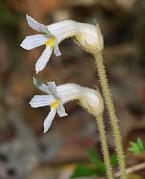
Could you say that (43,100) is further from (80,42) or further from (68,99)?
(80,42)

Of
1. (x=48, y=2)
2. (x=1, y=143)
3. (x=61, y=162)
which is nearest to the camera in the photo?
(x=61, y=162)

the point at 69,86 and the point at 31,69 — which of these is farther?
the point at 31,69

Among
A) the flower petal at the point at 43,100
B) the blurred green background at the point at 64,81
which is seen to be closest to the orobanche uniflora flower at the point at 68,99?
the flower petal at the point at 43,100

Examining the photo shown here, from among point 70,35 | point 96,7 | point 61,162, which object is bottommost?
point 61,162

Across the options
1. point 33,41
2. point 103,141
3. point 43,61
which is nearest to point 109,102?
point 103,141

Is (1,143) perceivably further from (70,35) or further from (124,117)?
(70,35)

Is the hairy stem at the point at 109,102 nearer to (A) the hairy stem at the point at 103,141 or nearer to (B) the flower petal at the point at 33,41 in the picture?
(A) the hairy stem at the point at 103,141

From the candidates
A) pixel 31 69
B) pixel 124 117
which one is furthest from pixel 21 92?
pixel 124 117

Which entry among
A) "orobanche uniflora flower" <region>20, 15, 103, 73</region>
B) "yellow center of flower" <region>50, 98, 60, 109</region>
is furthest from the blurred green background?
"orobanche uniflora flower" <region>20, 15, 103, 73</region>
